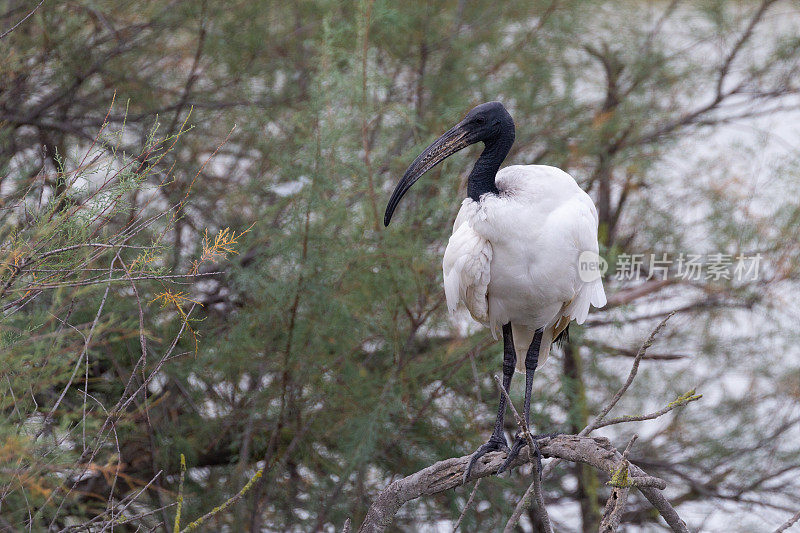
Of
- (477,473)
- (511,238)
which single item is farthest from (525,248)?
(477,473)

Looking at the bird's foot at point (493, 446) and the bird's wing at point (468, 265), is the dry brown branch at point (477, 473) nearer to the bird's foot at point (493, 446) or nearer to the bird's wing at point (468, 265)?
the bird's foot at point (493, 446)

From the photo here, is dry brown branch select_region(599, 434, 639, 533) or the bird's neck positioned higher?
Result: the bird's neck

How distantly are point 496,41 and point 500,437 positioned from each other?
195 centimetres

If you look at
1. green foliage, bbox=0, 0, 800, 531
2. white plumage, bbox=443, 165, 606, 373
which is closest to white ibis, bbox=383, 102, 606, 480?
white plumage, bbox=443, 165, 606, 373

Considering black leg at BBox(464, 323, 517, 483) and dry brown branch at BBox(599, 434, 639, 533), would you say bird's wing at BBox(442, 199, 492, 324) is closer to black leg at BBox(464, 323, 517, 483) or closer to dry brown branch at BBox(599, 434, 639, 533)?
black leg at BBox(464, 323, 517, 483)

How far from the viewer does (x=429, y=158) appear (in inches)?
91.9

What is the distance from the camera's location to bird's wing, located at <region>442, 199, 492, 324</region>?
2305mm

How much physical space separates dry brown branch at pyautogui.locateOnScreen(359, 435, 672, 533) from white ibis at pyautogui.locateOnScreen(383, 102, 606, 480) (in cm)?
3

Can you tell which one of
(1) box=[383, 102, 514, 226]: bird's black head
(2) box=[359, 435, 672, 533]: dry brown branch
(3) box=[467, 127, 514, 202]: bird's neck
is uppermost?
(1) box=[383, 102, 514, 226]: bird's black head

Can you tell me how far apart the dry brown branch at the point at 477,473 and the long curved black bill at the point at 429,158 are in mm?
647

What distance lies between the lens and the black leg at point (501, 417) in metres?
2.30

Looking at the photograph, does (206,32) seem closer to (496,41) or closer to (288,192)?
(288,192)

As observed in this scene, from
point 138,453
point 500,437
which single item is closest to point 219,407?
point 138,453

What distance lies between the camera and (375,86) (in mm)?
3088
